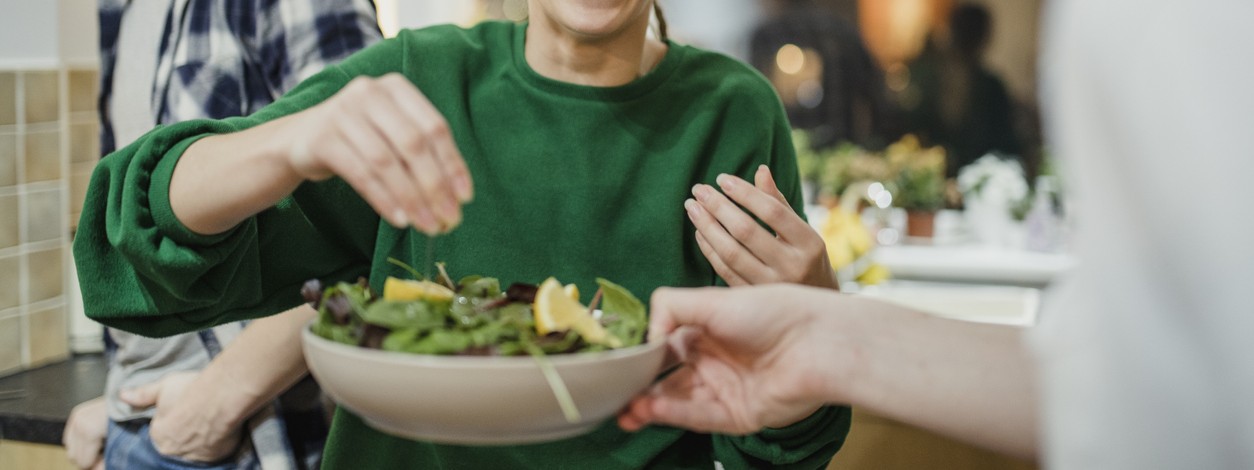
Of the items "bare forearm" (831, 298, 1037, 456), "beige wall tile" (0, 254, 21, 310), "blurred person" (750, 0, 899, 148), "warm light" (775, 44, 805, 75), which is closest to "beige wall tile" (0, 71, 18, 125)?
"beige wall tile" (0, 254, 21, 310)

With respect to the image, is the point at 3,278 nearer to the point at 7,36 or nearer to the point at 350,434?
the point at 7,36

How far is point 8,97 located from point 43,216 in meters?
0.23

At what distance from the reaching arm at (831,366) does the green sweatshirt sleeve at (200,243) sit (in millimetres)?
437

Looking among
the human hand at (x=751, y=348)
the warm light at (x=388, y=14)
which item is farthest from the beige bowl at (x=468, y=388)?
the warm light at (x=388, y=14)

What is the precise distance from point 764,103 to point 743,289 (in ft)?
1.48

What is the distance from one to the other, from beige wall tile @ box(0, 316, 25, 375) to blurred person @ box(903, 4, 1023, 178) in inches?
201

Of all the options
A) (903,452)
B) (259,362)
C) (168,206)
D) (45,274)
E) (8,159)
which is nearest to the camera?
(168,206)

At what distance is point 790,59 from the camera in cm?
651

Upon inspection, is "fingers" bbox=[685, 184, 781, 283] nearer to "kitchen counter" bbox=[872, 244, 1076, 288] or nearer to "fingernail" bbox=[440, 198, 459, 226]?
"fingernail" bbox=[440, 198, 459, 226]

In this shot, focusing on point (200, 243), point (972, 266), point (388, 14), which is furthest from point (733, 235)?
point (972, 266)

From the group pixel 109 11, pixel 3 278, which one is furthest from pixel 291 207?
pixel 3 278

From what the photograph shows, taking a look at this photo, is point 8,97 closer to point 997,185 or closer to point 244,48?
point 244,48

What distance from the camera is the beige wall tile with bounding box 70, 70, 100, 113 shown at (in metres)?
2.10

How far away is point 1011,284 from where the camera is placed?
394 centimetres
